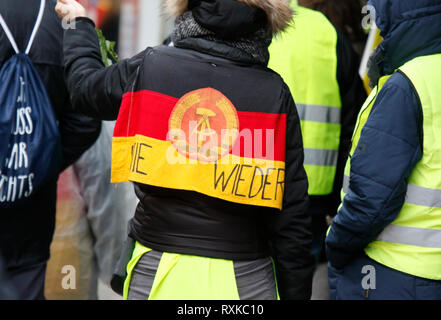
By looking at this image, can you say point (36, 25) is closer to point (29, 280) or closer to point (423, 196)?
point (29, 280)

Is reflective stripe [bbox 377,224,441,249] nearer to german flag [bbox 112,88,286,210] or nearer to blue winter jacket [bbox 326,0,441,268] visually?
blue winter jacket [bbox 326,0,441,268]

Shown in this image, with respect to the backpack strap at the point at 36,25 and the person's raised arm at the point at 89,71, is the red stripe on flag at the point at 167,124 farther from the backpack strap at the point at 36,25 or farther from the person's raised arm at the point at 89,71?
the backpack strap at the point at 36,25

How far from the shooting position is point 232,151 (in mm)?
2303

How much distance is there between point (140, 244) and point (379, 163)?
3.07 ft

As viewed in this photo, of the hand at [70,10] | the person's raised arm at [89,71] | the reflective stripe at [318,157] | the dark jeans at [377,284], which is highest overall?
the hand at [70,10]

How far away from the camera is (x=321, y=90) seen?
3.35 metres

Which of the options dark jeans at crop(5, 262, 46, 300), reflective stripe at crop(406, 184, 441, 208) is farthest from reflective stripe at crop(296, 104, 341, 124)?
dark jeans at crop(5, 262, 46, 300)

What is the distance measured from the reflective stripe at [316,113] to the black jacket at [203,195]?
0.91m

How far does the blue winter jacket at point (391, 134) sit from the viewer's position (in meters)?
2.50

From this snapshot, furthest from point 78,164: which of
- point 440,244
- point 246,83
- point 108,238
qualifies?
point 440,244

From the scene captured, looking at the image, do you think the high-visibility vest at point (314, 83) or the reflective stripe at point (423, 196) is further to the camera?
the high-visibility vest at point (314, 83)

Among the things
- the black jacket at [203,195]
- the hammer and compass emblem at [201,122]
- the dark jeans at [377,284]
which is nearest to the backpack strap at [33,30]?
the black jacket at [203,195]

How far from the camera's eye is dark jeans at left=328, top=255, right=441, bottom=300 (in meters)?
2.59

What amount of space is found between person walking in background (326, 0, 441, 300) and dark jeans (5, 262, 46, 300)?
146 cm
